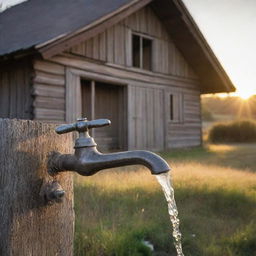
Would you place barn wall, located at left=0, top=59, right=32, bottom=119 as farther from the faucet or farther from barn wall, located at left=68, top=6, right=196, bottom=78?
the faucet

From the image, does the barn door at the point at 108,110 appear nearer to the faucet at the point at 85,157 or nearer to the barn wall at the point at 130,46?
the barn wall at the point at 130,46

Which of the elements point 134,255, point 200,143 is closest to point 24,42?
point 134,255

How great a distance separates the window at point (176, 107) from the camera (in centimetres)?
1179

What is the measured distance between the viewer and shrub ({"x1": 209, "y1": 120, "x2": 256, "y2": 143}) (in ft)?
55.1

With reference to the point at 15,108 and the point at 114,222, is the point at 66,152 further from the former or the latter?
the point at 15,108

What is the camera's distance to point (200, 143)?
514 inches

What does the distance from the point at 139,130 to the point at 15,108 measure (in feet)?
11.8

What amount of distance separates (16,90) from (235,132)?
11.5 meters

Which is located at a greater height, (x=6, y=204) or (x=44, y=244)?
(x=6, y=204)

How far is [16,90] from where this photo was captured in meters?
8.16

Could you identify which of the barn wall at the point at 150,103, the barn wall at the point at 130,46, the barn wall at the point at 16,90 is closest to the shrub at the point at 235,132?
the barn wall at the point at 150,103

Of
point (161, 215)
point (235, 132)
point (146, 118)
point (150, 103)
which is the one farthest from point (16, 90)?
point (235, 132)

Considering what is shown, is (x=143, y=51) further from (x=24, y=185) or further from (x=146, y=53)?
(x=24, y=185)

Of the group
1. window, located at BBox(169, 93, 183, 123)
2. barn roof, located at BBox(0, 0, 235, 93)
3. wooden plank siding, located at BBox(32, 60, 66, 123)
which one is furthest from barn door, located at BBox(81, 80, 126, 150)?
barn roof, located at BBox(0, 0, 235, 93)
